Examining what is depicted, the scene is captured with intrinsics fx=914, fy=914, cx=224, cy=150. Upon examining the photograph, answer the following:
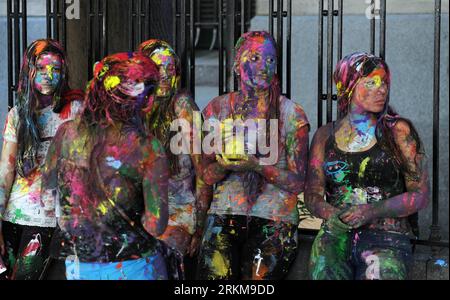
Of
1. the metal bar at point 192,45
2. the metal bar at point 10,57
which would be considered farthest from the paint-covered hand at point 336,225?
the metal bar at point 10,57

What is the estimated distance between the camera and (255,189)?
4488 mm

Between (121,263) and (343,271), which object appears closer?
(121,263)

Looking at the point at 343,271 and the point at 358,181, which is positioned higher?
the point at 358,181

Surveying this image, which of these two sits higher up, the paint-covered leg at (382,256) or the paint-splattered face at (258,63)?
the paint-splattered face at (258,63)

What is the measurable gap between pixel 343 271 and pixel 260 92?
38.9 inches

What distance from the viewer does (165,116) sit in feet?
15.6

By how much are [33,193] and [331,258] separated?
155cm

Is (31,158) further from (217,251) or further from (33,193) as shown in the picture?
(217,251)

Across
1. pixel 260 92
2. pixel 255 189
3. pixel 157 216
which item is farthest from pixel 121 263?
pixel 260 92

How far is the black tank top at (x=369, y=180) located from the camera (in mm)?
4285

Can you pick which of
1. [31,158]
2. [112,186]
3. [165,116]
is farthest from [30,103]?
[112,186]

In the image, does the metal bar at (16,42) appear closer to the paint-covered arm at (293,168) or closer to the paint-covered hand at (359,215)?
the paint-covered arm at (293,168)

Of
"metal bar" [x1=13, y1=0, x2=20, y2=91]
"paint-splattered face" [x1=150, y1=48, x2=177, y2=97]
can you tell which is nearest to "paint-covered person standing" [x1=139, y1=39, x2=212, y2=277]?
"paint-splattered face" [x1=150, y1=48, x2=177, y2=97]
